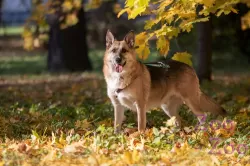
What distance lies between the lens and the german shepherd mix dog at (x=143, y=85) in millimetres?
7742

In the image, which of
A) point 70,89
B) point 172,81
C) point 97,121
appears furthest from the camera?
point 70,89

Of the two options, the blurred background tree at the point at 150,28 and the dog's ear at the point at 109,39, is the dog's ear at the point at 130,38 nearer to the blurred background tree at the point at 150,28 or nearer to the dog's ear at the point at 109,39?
the dog's ear at the point at 109,39

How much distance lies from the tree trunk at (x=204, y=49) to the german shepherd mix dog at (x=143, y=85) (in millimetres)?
6352

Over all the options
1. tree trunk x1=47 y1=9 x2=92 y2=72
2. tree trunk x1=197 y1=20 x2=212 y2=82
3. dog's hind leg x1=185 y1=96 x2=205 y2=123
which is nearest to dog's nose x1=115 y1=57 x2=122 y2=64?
dog's hind leg x1=185 y1=96 x2=205 y2=123

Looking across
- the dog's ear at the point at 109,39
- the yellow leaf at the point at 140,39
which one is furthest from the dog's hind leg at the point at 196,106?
the dog's ear at the point at 109,39

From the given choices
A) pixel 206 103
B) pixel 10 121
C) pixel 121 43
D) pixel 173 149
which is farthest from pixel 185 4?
pixel 10 121

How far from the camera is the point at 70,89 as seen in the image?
14617mm

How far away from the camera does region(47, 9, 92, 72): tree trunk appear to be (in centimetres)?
1994

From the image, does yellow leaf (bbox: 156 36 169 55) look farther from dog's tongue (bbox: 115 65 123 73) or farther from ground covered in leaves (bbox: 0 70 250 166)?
ground covered in leaves (bbox: 0 70 250 166)

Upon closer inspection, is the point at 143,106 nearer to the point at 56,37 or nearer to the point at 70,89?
the point at 70,89

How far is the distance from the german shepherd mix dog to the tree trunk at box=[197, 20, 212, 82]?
635 cm

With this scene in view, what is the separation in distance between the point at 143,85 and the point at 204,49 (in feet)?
24.5

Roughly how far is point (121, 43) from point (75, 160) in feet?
7.46

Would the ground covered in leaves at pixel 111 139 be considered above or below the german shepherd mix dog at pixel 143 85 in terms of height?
below
